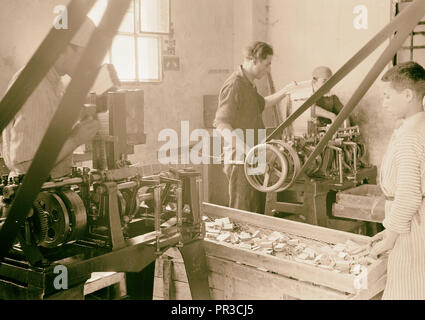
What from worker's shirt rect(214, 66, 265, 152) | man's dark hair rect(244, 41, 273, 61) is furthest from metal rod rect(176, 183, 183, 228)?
man's dark hair rect(244, 41, 273, 61)

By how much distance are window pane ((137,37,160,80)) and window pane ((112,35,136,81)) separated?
0.11m

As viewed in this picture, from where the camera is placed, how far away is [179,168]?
2414 mm

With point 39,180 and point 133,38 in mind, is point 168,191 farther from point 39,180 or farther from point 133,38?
point 133,38

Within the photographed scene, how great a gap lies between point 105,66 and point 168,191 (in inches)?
34.4

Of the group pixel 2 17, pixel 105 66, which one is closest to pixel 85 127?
pixel 105 66

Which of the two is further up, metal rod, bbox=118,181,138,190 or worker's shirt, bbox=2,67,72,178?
worker's shirt, bbox=2,67,72,178

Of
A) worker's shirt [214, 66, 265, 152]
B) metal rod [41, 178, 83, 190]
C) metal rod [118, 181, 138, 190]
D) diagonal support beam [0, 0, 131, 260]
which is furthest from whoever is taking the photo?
worker's shirt [214, 66, 265, 152]

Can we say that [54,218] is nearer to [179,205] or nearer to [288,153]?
[179,205]

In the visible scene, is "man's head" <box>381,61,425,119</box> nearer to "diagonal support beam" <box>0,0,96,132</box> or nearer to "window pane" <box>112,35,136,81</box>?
"diagonal support beam" <box>0,0,96,132</box>

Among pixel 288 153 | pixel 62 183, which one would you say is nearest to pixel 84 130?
pixel 62 183

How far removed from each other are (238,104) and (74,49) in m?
2.23

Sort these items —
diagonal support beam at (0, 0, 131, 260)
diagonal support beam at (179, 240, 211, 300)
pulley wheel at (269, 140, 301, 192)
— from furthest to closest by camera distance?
1. pulley wheel at (269, 140, 301, 192)
2. diagonal support beam at (179, 240, 211, 300)
3. diagonal support beam at (0, 0, 131, 260)

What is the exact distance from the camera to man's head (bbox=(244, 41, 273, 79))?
13.1ft

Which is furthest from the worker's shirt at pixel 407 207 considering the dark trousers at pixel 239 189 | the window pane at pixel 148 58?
the window pane at pixel 148 58
